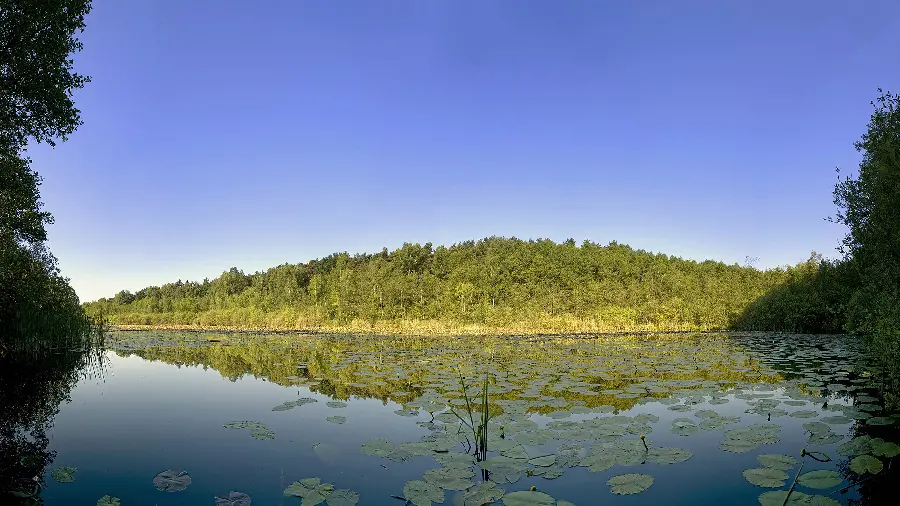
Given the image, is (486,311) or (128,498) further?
(486,311)

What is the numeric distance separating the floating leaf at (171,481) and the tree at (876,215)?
1766cm

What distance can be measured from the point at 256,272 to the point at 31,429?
329 feet

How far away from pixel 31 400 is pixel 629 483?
1221cm

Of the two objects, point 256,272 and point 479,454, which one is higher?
point 256,272

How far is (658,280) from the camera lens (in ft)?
195

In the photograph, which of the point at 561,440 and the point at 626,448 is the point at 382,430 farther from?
the point at 626,448

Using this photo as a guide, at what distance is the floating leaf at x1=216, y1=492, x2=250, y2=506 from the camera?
179 inches

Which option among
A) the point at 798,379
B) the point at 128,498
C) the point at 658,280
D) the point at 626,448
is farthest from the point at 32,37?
the point at 658,280

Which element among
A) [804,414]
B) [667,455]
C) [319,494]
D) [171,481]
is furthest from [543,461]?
[804,414]

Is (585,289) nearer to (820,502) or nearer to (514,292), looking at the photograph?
(514,292)

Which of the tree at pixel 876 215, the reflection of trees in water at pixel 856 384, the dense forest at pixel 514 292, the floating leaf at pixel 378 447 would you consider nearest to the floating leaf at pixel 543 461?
the floating leaf at pixel 378 447

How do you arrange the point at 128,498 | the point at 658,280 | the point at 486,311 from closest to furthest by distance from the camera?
the point at 128,498, the point at 486,311, the point at 658,280

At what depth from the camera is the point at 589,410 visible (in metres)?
8.26

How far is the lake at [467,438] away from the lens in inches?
192
